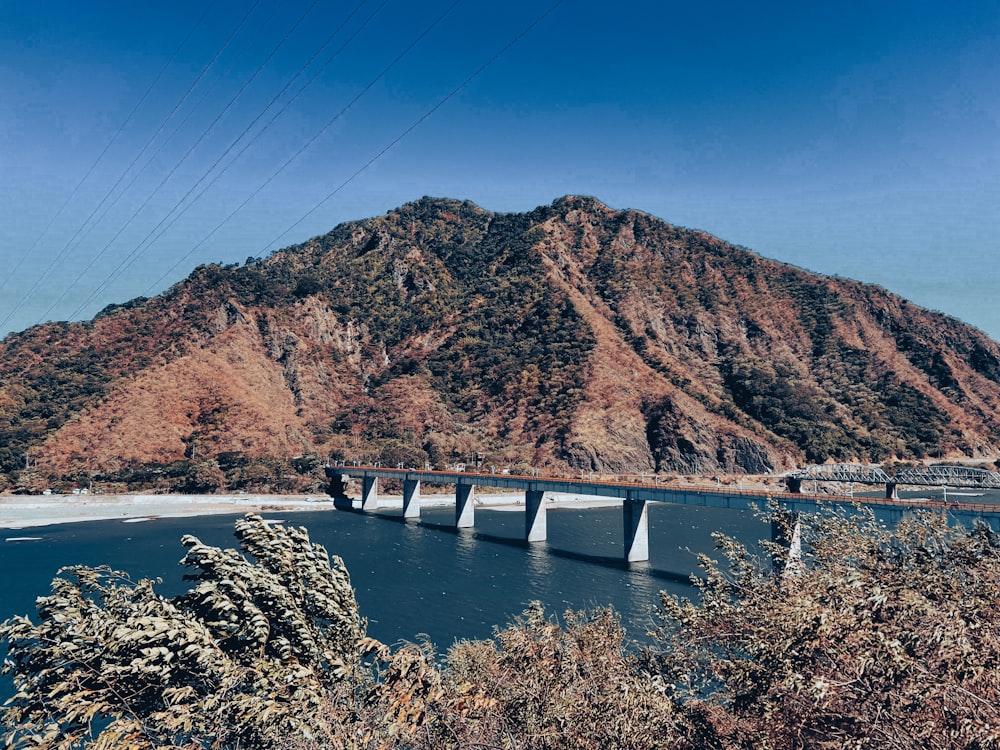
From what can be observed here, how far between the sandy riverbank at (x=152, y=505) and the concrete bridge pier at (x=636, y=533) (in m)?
57.8

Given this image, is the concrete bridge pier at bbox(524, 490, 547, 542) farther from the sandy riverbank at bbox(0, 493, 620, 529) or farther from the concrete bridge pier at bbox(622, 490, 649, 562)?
the sandy riverbank at bbox(0, 493, 620, 529)

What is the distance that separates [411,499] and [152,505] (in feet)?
149

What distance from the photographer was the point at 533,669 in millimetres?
17422

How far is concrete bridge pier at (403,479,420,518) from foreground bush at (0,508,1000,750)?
94459 millimetres

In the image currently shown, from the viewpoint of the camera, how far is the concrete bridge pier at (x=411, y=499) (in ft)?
373

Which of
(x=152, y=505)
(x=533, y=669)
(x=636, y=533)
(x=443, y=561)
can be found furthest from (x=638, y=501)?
(x=152, y=505)

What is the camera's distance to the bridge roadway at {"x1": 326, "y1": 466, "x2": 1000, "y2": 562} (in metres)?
58.7

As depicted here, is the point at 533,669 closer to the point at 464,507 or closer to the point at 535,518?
the point at 535,518

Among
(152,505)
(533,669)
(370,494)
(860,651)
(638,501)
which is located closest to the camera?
(860,651)

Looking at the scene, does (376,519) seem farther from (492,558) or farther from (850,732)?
(850,732)

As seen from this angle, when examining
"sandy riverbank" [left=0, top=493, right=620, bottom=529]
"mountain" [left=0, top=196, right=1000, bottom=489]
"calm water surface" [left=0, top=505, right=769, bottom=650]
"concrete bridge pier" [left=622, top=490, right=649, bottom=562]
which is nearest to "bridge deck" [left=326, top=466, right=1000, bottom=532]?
"concrete bridge pier" [left=622, top=490, right=649, bottom=562]

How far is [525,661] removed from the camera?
18969mm

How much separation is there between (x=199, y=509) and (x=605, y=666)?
114 meters

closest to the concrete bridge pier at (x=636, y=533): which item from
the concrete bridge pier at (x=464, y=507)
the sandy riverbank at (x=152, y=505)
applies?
the concrete bridge pier at (x=464, y=507)
